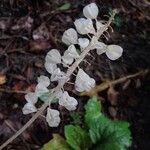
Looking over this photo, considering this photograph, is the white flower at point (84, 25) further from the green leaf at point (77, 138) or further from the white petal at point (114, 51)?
the green leaf at point (77, 138)

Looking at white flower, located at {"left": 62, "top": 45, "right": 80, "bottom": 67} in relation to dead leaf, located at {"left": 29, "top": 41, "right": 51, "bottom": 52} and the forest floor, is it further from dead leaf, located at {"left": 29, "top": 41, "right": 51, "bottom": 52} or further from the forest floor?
dead leaf, located at {"left": 29, "top": 41, "right": 51, "bottom": 52}

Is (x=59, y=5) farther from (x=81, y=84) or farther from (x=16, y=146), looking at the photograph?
(x=81, y=84)

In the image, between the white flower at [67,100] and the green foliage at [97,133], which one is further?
the green foliage at [97,133]

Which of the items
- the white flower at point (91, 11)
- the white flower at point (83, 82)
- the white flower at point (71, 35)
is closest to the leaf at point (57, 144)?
the white flower at point (83, 82)

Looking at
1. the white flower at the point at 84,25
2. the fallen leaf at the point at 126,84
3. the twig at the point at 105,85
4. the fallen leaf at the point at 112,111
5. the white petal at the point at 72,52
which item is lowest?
the fallen leaf at the point at 112,111

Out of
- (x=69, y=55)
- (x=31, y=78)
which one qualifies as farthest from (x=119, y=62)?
(x=69, y=55)

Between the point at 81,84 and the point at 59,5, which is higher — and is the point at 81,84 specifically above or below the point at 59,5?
above

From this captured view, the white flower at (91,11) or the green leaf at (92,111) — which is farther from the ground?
the white flower at (91,11)
